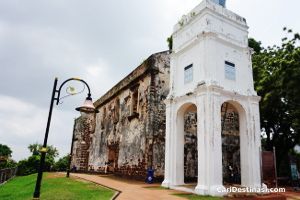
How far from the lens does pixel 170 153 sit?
11.7 meters

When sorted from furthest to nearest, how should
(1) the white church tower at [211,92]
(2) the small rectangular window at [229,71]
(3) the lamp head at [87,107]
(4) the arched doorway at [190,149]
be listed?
(4) the arched doorway at [190,149] → (2) the small rectangular window at [229,71] → (1) the white church tower at [211,92] → (3) the lamp head at [87,107]

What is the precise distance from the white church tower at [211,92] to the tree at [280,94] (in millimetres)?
2513

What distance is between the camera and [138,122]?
15609 mm

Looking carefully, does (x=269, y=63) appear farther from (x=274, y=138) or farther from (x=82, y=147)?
(x=82, y=147)

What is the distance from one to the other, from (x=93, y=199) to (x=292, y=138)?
14570mm

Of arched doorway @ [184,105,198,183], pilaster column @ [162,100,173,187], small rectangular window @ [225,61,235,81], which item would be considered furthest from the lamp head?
arched doorway @ [184,105,198,183]

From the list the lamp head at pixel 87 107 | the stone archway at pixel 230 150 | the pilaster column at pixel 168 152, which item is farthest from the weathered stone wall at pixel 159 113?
the lamp head at pixel 87 107

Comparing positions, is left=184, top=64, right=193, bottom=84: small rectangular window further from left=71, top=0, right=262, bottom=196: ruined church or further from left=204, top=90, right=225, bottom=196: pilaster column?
left=204, top=90, right=225, bottom=196: pilaster column

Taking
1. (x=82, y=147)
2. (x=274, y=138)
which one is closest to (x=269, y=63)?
(x=274, y=138)

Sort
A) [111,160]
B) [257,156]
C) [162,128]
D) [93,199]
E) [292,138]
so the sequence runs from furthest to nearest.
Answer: [111,160]
[292,138]
[162,128]
[257,156]
[93,199]

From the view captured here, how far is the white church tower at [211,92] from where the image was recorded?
9906 mm

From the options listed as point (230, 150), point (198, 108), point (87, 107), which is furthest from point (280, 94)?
point (87, 107)

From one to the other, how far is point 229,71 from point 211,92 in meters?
1.85

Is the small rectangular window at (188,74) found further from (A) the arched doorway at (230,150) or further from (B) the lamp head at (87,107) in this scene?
(B) the lamp head at (87,107)
